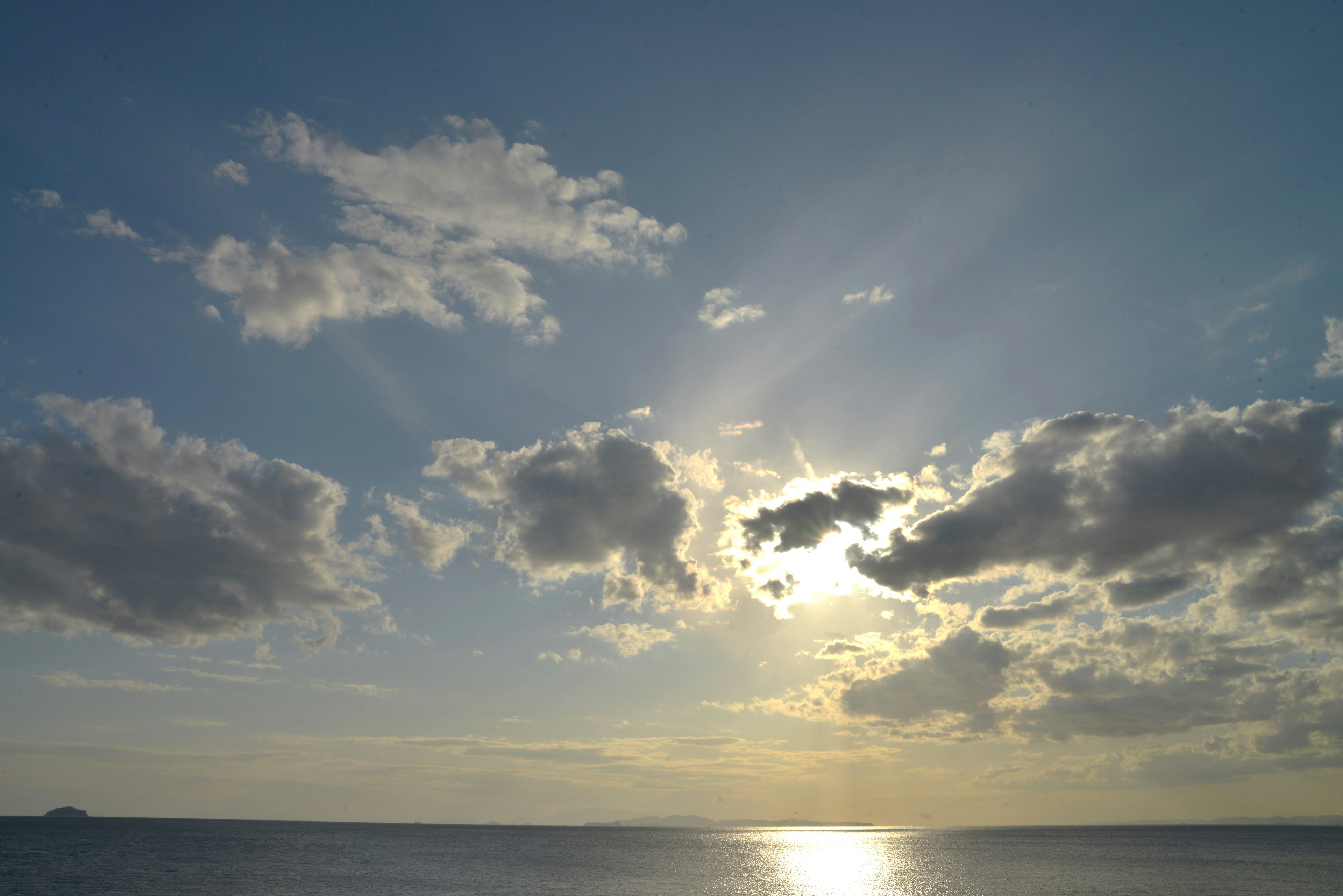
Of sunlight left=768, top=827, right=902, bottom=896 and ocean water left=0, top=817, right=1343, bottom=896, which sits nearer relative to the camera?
ocean water left=0, top=817, right=1343, bottom=896

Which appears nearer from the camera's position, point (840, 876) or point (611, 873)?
point (611, 873)

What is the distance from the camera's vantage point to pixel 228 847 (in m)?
188

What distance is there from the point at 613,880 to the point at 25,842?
182748 millimetres

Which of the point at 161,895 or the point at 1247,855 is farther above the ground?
the point at 161,895

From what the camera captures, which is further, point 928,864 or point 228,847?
point 228,847

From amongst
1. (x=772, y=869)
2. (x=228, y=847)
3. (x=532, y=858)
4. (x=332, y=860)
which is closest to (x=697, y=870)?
(x=772, y=869)

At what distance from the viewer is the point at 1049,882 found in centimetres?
11794

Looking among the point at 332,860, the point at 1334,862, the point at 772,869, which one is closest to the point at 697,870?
the point at 772,869

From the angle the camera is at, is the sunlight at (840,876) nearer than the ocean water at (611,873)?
No

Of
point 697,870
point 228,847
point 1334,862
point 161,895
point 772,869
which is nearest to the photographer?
point 161,895

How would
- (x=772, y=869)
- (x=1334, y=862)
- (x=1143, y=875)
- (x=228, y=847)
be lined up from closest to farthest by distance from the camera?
(x=1143, y=875) → (x=772, y=869) → (x=1334, y=862) → (x=228, y=847)

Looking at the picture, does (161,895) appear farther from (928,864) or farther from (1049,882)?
(928,864)

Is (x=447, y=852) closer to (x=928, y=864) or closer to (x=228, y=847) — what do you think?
(x=228, y=847)

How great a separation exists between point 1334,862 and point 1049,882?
11167 cm
